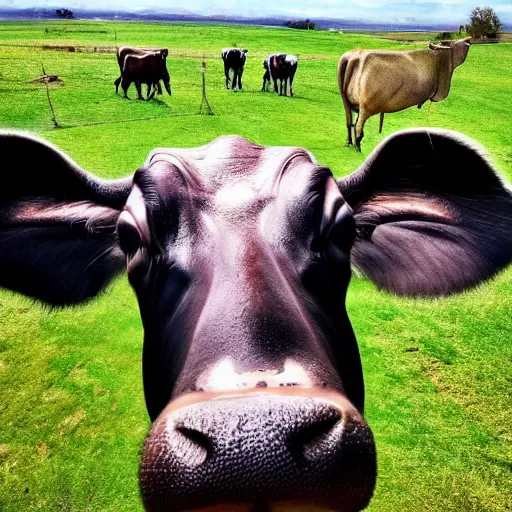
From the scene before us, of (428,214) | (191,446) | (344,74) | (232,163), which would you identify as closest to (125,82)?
(344,74)

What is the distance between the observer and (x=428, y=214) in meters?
3.34

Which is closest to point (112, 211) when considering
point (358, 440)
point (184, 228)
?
point (184, 228)

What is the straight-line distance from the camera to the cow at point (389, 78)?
12.6 m

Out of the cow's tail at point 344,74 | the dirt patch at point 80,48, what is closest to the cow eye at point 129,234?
the cow's tail at point 344,74

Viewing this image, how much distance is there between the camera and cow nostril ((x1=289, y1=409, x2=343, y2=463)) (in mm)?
1421

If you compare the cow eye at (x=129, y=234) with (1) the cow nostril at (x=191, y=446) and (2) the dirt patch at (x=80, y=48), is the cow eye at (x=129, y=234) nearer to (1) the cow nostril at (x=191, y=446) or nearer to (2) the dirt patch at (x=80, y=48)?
(1) the cow nostril at (x=191, y=446)

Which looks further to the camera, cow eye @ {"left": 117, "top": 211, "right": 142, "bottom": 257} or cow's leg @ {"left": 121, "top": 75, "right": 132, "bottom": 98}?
cow's leg @ {"left": 121, "top": 75, "right": 132, "bottom": 98}

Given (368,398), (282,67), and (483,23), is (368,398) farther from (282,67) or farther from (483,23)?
(483,23)

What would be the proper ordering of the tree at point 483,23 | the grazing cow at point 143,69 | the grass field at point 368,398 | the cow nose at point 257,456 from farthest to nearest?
the tree at point 483,23, the grazing cow at point 143,69, the grass field at point 368,398, the cow nose at point 257,456

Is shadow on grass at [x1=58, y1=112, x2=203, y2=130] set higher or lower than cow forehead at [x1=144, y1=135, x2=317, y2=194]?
lower

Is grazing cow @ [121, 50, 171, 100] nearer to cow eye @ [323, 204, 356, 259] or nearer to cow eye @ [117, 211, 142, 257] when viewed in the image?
cow eye @ [117, 211, 142, 257]

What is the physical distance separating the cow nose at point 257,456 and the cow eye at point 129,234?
1.13 meters

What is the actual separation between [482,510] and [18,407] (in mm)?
4443

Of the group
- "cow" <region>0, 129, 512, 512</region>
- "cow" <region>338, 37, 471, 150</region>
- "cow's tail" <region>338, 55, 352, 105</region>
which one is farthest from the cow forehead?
"cow's tail" <region>338, 55, 352, 105</region>
